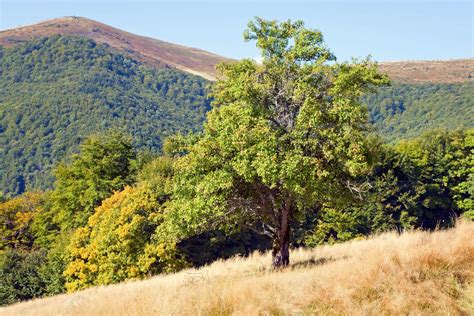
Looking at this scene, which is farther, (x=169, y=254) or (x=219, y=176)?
(x=169, y=254)

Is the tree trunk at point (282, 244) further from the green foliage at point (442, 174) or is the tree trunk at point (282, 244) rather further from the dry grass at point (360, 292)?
the green foliage at point (442, 174)

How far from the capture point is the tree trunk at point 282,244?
58.0 ft

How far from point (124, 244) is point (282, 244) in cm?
1606

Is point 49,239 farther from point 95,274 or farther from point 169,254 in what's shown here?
point 169,254

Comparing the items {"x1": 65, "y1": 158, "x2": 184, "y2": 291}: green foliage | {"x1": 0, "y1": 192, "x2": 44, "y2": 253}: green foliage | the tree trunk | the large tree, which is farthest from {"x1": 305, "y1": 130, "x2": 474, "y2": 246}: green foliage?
{"x1": 0, "y1": 192, "x2": 44, "y2": 253}: green foliage

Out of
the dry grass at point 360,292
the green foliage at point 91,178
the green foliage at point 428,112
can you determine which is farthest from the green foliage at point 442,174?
the green foliage at point 428,112

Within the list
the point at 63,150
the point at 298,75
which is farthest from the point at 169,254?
the point at 63,150

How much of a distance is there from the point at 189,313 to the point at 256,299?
1.05m

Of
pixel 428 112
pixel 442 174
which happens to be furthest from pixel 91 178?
pixel 428 112

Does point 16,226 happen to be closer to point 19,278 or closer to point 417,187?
point 19,278

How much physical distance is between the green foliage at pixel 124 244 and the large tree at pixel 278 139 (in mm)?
12370

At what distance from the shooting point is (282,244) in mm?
18000

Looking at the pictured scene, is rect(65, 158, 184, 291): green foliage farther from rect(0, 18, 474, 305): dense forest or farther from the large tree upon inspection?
the large tree

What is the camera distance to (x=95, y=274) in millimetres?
34406
